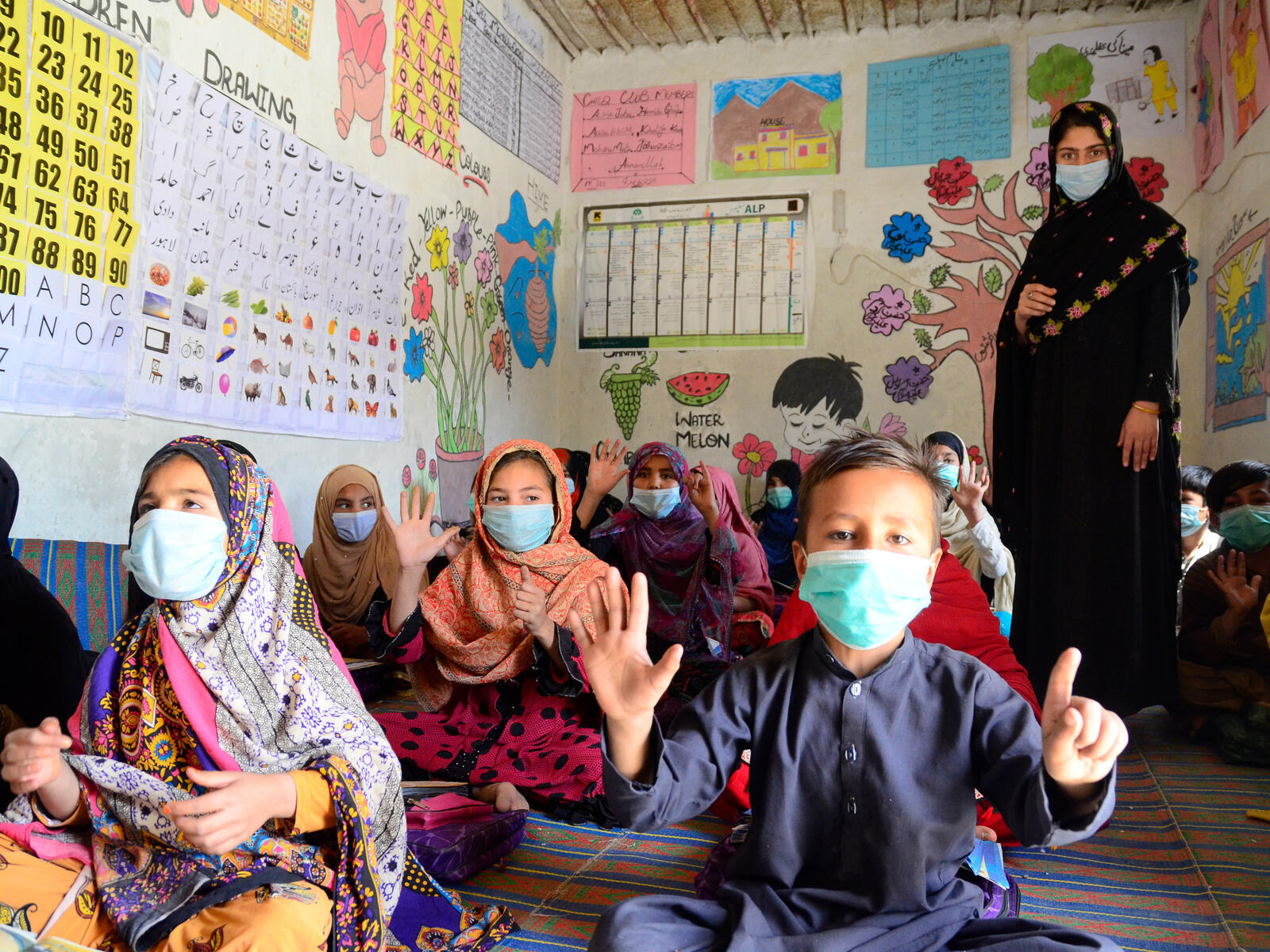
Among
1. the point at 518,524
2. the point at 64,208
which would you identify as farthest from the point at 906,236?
the point at 64,208

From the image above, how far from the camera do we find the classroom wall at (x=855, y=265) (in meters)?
Result: 5.57

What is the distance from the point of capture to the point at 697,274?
6078 millimetres

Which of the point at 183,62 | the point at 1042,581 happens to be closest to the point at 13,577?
the point at 183,62

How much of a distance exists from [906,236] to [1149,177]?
4.31 ft

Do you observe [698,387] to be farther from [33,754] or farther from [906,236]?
[33,754]

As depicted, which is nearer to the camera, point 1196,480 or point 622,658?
point 622,658

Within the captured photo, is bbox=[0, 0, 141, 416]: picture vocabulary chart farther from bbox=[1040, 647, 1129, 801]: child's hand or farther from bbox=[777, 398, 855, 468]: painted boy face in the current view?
bbox=[777, 398, 855, 468]: painted boy face

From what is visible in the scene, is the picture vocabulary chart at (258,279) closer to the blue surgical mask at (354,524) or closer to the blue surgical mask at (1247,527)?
the blue surgical mask at (354,524)

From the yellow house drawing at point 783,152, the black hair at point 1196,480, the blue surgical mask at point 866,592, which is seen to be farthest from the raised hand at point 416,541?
the yellow house drawing at point 783,152

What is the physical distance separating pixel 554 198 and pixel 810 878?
5.38 m

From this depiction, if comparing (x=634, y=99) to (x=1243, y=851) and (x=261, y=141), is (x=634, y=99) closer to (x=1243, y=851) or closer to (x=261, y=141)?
(x=261, y=141)

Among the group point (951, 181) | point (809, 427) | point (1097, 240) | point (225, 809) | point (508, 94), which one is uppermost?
point (508, 94)

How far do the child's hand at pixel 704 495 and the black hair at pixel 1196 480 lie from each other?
6.46ft

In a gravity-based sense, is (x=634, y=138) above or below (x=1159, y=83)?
below
